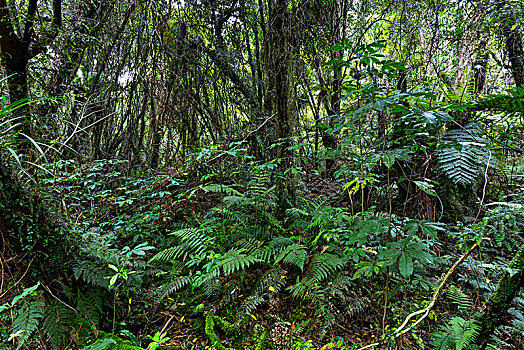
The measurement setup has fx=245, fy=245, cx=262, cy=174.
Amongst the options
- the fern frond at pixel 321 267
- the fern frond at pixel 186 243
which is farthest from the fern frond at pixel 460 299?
the fern frond at pixel 186 243

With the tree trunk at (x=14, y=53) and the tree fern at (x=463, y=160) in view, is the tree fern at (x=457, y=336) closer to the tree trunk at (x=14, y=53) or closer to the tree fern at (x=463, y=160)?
the tree fern at (x=463, y=160)

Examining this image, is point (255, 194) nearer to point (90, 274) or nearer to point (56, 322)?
point (90, 274)

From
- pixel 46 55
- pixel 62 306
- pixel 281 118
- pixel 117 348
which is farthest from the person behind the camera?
pixel 46 55

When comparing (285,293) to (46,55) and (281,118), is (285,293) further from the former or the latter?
(46,55)

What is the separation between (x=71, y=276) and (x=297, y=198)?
6.66ft

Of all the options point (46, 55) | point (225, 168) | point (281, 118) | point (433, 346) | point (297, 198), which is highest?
point (46, 55)

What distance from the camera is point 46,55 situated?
3.05 m

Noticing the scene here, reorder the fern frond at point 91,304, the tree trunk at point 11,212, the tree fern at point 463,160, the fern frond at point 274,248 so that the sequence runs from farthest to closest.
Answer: the tree fern at point 463,160 → the fern frond at point 274,248 → the fern frond at point 91,304 → the tree trunk at point 11,212

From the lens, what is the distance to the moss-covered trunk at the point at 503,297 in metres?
1.09

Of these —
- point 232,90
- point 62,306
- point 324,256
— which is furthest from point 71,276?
point 232,90

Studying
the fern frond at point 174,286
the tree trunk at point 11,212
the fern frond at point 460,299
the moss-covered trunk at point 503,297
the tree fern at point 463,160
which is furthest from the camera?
the tree fern at point 463,160

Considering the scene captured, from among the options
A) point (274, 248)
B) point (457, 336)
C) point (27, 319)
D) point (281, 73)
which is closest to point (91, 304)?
point (27, 319)

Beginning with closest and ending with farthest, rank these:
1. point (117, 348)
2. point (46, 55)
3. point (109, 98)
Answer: point (117, 348) → point (46, 55) → point (109, 98)

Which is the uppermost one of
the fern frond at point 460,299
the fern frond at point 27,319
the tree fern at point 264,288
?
the fern frond at point 27,319
